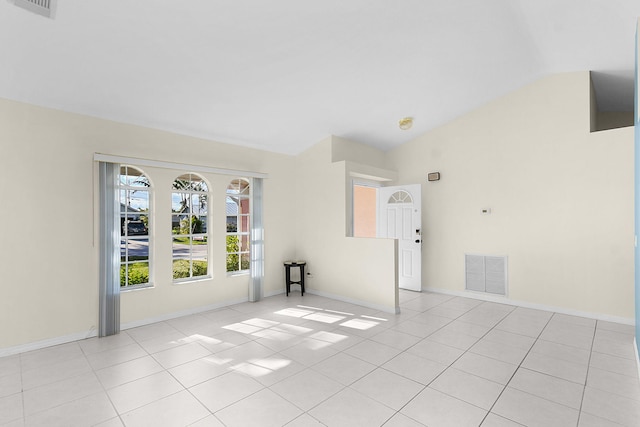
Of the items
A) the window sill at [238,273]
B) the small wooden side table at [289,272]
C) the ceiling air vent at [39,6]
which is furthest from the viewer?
the small wooden side table at [289,272]

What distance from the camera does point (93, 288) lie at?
12.0 feet

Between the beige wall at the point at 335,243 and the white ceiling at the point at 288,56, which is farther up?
the white ceiling at the point at 288,56

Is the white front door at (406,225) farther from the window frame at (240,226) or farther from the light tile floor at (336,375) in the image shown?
the window frame at (240,226)

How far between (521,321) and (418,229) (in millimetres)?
2154

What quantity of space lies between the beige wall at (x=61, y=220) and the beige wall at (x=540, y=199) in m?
4.32

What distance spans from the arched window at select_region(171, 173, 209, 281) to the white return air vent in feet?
14.3

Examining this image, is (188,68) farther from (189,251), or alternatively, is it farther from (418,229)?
(418,229)

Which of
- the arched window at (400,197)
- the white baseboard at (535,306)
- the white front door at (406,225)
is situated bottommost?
the white baseboard at (535,306)

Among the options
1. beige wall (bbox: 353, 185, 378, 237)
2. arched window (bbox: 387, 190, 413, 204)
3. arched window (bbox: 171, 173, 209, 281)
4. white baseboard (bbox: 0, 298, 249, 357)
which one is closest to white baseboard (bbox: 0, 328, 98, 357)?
white baseboard (bbox: 0, 298, 249, 357)

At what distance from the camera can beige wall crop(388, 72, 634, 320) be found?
4.05 m

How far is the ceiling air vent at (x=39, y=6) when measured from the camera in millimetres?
2139

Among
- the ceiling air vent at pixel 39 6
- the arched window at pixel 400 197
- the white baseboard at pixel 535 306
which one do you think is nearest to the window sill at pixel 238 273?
the arched window at pixel 400 197

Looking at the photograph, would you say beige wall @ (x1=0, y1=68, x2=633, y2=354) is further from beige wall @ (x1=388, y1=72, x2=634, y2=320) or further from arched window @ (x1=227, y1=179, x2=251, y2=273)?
arched window @ (x1=227, y1=179, x2=251, y2=273)

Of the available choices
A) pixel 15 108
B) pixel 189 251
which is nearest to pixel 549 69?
pixel 189 251
